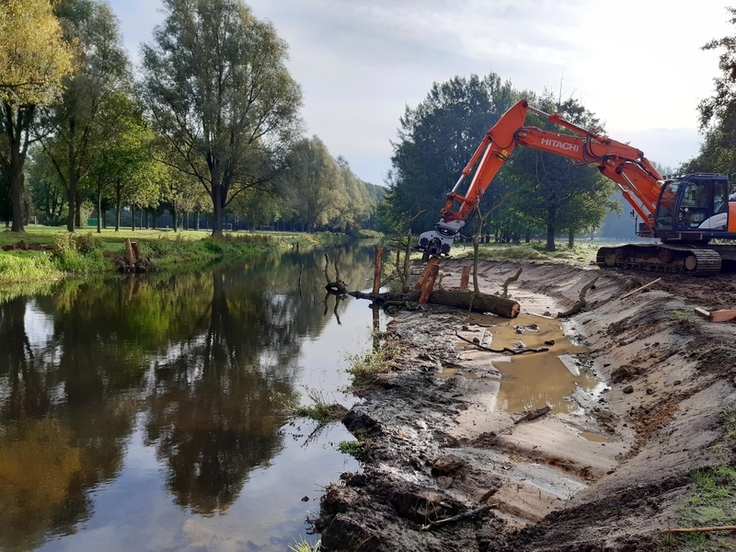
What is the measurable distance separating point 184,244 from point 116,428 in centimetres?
2852

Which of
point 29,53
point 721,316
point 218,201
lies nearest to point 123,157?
point 218,201

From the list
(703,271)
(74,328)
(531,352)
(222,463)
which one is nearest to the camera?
(222,463)

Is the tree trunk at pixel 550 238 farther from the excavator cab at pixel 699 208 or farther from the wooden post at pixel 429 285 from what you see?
the wooden post at pixel 429 285

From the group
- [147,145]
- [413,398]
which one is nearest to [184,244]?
[147,145]

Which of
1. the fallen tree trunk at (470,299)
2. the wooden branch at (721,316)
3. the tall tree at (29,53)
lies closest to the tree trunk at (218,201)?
the tall tree at (29,53)

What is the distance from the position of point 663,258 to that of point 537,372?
1140 cm

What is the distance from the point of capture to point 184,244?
34.5m

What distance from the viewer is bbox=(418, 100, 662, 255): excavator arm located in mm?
18422

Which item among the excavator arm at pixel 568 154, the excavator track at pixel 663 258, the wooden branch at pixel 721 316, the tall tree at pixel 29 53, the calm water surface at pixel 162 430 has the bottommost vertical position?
the calm water surface at pixel 162 430

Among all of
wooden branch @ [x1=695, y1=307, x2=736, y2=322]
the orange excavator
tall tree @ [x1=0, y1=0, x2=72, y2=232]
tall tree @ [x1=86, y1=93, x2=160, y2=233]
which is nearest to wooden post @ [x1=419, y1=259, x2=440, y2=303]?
the orange excavator

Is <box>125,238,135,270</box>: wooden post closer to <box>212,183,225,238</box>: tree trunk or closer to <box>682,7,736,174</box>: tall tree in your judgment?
<box>212,183,225,238</box>: tree trunk

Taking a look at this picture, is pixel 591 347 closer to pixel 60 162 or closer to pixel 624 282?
pixel 624 282

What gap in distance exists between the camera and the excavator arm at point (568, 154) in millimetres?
18422

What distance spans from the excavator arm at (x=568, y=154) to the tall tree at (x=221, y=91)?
21225 mm
